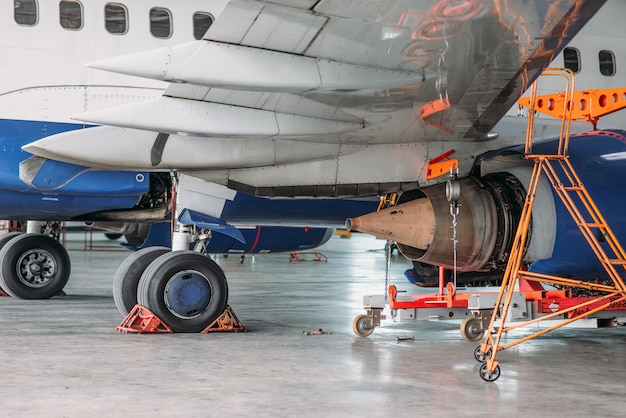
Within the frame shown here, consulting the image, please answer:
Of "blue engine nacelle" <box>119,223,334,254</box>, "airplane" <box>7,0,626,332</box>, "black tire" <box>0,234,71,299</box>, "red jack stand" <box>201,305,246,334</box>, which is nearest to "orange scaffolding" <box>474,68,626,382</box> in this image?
"airplane" <box>7,0,626,332</box>

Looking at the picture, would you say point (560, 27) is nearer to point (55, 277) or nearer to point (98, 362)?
point (98, 362)

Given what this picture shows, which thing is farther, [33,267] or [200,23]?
[33,267]

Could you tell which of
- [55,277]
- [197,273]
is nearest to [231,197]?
[197,273]

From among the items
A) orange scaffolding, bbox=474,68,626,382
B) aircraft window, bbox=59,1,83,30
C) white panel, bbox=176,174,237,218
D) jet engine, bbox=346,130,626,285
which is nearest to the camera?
orange scaffolding, bbox=474,68,626,382

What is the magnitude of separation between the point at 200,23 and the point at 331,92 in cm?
288

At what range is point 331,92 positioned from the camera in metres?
7.58

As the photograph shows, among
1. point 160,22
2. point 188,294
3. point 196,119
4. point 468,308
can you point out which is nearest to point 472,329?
point 468,308

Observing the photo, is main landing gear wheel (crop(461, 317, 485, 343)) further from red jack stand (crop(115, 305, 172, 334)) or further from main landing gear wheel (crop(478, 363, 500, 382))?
red jack stand (crop(115, 305, 172, 334))

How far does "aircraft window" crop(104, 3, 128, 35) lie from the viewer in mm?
9586

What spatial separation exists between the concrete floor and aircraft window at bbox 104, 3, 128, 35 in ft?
10.6

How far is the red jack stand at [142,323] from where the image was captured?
8742mm

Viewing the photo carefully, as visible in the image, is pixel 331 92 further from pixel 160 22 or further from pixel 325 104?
pixel 160 22

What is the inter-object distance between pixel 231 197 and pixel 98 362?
9.44 feet

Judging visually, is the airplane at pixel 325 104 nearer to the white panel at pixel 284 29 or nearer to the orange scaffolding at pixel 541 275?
the white panel at pixel 284 29
